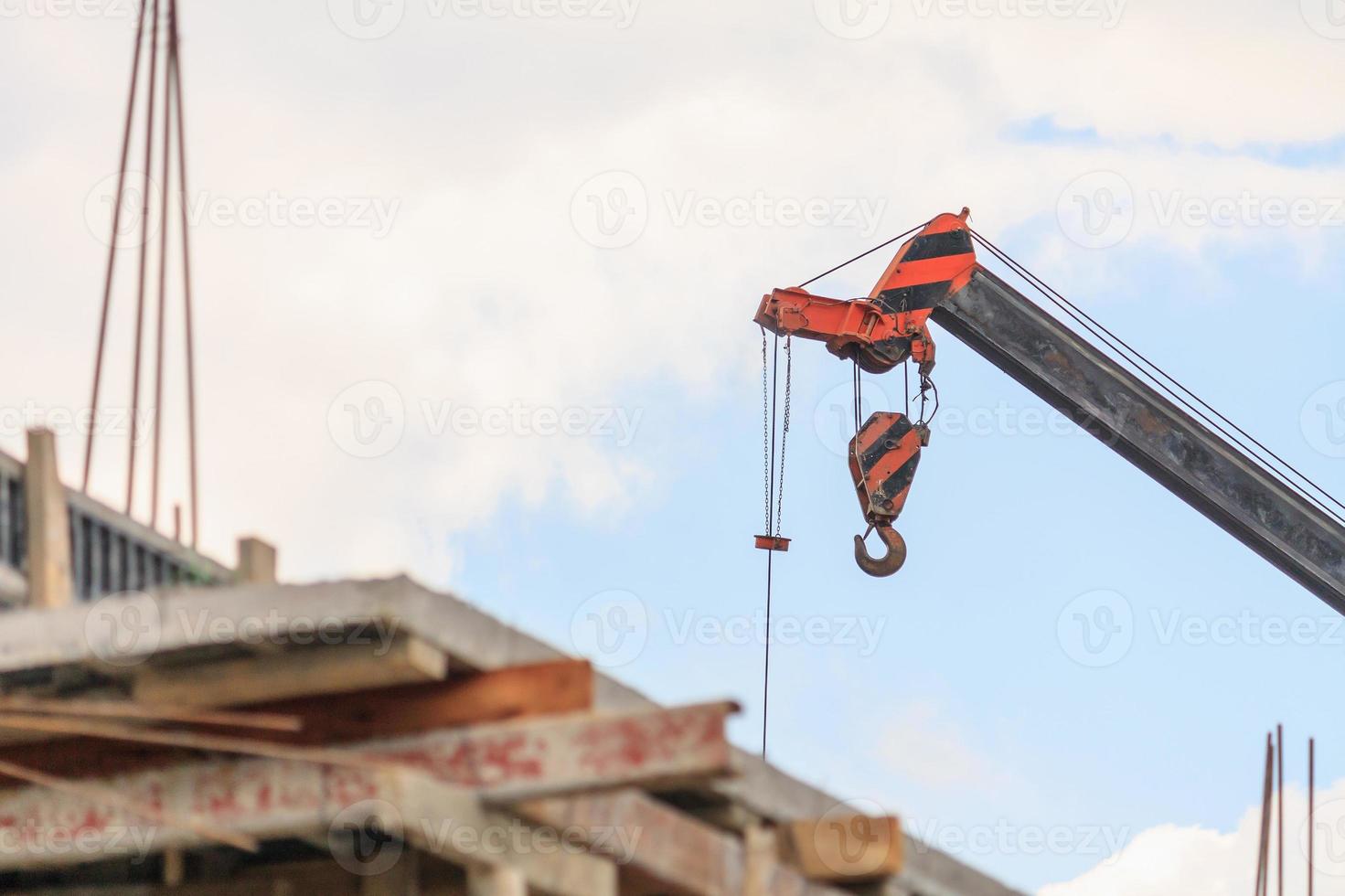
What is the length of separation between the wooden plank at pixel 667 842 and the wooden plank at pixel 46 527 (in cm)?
227

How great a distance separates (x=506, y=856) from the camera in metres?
8.21

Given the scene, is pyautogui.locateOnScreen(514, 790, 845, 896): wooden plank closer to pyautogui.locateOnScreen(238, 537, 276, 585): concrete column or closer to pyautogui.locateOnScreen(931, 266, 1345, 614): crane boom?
pyautogui.locateOnScreen(238, 537, 276, 585): concrete column

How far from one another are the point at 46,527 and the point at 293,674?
1.70 metres

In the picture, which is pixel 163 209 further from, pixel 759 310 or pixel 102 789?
pixel 759 310

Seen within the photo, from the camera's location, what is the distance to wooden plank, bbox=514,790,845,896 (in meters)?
8.64

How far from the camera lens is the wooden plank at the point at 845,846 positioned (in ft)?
33.1

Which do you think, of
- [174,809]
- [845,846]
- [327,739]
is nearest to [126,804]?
[174,809]

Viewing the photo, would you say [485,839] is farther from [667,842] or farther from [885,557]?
[885,557]

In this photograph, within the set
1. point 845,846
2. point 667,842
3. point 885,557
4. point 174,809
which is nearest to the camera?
point 174,809

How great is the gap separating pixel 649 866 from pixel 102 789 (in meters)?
2.18

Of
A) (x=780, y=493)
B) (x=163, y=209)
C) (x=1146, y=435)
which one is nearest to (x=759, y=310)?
(x=780, y=493)

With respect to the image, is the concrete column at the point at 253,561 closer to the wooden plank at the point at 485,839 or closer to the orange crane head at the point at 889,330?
the wooden plank at the point at 485,839

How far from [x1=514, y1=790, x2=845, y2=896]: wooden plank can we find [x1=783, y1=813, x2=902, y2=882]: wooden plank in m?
0.13

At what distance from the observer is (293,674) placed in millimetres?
8094
